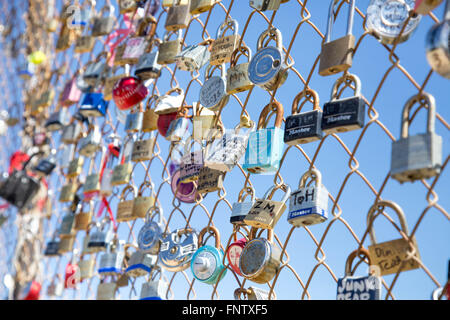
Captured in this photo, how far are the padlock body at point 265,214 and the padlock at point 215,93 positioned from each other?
28 centimetres

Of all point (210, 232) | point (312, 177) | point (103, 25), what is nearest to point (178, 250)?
point (210, 232)

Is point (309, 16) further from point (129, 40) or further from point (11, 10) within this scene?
point (11, 10)

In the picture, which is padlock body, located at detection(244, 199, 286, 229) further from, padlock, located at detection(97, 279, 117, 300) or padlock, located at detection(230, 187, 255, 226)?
padlock, located at detection(97, 279, 117, 300)

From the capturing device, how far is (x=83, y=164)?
2.00 meters

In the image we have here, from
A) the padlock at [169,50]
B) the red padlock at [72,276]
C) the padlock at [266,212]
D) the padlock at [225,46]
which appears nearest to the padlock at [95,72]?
the padlock at [169,50]

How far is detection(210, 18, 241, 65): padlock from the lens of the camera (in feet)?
4.18

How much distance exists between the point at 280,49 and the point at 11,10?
2.33 metres

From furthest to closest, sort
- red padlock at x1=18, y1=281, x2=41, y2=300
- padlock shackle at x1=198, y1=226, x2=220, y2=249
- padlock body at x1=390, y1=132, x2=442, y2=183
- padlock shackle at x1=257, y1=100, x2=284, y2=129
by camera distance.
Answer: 1. red padlock at x1=18, y1=281, x2=41, y2=300
2. padlock shackle at x1=198, y1=226, x2=220, y2=249
3. padlock shackle at x1=257, y1=100, x2=284, y2=129
4. padlock body at x1=390, y1=132, x2=442, y2=183

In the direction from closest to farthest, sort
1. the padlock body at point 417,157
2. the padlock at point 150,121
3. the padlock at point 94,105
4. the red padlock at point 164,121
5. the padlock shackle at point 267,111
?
the padlock body at point 417,157, the padlock shackle at point 267,111, the red padlock at point 164,121, the padlock at point 150,121, the padlock at point 94,105

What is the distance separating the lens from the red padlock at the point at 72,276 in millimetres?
1751

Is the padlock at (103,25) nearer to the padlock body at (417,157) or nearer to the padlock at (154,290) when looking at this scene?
the padlock at (154,290)

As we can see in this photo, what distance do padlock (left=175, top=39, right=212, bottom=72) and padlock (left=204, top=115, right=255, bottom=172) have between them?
267 mm

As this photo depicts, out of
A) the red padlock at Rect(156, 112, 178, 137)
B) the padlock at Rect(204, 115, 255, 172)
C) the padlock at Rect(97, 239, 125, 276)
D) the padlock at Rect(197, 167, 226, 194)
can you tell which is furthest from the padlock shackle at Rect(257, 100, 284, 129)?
the padlock at Rect(97, 239, 125, 276)

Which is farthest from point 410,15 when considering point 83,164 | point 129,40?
point 83,164
